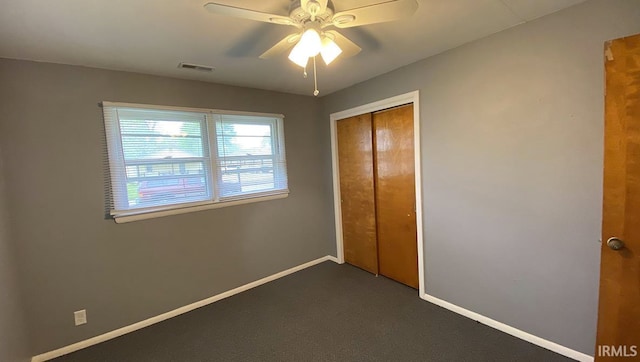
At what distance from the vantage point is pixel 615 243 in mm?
1413

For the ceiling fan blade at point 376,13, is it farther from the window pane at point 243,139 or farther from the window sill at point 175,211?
the window sill at point 175,211

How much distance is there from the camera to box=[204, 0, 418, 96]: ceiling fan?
122 centimetres

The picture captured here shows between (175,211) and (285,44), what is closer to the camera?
(285,44)

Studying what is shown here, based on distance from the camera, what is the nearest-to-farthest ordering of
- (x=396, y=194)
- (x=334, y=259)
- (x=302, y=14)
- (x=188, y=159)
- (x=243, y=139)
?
(x=302, y=14) → (x=188, y=159) → (x=396, y=194) → (x=243, y=139) → (x=334, y=259)

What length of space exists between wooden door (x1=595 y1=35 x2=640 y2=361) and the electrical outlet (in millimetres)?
3672

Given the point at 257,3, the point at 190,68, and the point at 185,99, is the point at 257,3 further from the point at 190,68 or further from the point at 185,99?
the point at 185,99

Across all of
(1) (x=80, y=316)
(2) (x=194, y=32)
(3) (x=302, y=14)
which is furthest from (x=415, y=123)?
(1) (x=80, y=316)

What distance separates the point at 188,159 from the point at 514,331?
10.7 ft

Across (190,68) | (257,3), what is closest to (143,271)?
(190,68)

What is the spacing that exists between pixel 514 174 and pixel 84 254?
354 cm

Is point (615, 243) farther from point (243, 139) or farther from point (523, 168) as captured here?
point (243, 139)

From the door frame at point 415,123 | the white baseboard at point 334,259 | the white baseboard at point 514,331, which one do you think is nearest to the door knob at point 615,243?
the white baseboard at point 514,331

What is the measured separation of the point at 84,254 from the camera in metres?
2.28

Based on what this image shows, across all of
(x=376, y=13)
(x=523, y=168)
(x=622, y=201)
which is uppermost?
(x=376, y=13)
